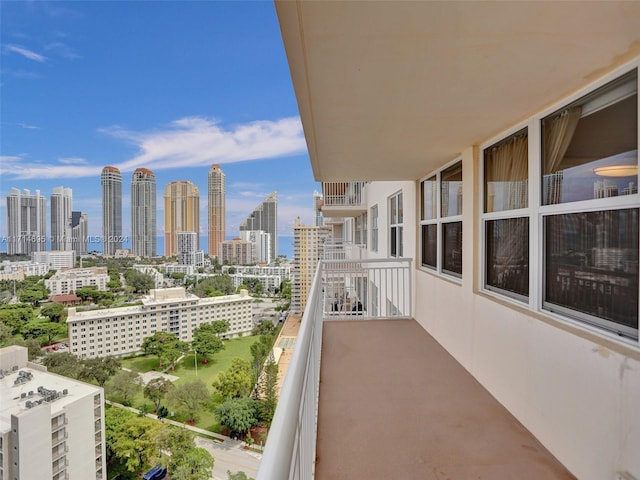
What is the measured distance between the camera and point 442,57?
59.7 inches

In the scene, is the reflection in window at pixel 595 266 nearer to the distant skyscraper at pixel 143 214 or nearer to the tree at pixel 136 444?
the tree at pixel 136 444

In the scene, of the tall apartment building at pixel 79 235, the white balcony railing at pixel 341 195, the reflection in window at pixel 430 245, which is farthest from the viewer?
the tall apartment building at pixel 79 235

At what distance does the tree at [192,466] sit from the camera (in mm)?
13109

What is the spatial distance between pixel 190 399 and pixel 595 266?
1954 cm

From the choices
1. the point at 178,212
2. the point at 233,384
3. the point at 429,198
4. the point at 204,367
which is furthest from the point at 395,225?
the point at 178,212

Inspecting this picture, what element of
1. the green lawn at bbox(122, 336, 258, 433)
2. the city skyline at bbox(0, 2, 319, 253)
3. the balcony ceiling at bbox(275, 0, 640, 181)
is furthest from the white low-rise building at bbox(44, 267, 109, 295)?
the balcony ceiling at bbox(275, 0, 640, 181)

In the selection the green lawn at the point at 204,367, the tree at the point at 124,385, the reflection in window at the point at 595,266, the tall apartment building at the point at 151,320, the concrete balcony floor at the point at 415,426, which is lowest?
the green lawn at the point at 204,367

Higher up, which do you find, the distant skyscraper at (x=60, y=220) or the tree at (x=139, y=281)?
the distant skyscraper at (x=60, y=220)

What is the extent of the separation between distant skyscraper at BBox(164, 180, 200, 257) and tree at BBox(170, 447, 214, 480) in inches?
674

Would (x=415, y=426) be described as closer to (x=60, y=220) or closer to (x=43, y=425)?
(x=43, y=425)

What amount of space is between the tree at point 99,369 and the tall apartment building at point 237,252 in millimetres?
15051

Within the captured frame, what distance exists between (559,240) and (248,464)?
16850 mm

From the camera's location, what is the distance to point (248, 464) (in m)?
14.5

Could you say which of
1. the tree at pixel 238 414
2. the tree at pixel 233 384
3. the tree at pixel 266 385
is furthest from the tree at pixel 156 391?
the tree at pixel 266 385
